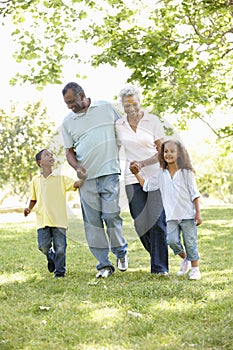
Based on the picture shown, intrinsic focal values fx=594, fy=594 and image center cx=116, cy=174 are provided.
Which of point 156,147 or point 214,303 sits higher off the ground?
point 156,147

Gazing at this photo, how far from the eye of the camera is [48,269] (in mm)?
6961

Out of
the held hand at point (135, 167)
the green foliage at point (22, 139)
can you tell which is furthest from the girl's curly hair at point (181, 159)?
the green foliage at point (22, 139)

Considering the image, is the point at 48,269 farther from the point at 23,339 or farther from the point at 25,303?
the point at 23,339

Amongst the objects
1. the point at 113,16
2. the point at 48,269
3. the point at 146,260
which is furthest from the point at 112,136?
the point at 113,16

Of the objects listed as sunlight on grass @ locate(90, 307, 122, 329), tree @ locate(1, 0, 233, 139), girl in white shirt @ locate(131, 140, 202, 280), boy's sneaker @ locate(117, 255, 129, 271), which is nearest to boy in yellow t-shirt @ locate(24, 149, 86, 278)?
boy's sneaker @ locate(117, 255, 129, 271)

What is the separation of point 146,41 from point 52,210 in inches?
261

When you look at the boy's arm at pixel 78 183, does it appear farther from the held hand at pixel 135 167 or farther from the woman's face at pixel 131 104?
the woman's face at pixel 131 104

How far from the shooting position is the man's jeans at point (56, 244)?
6.53 m

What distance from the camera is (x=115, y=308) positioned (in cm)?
464

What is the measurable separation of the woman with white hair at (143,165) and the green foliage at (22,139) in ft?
93.8

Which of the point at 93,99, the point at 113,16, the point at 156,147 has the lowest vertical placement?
the point at 156,147

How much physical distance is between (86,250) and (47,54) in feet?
15.7

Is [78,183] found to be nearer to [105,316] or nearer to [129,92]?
[129,92]

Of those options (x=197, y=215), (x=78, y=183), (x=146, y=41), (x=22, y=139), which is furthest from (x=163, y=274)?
(x=22, y=139)
